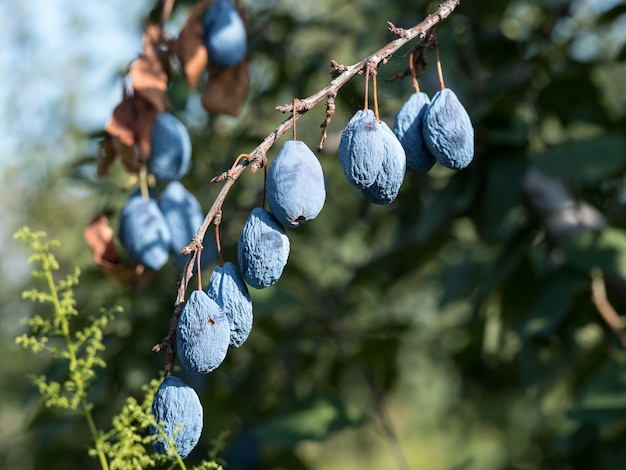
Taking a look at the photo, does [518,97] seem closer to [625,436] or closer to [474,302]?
[474,302]

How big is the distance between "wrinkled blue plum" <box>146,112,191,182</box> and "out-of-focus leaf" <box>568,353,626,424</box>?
76cm

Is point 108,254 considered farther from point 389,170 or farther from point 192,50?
point 389,170

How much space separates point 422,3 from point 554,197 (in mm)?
504

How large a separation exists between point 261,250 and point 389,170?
0.48 ft

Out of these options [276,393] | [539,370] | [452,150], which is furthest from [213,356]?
[276,393]

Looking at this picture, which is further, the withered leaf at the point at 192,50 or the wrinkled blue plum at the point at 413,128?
the withered leaf at the point at 192,50

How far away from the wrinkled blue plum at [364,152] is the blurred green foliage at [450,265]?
362 millimetres

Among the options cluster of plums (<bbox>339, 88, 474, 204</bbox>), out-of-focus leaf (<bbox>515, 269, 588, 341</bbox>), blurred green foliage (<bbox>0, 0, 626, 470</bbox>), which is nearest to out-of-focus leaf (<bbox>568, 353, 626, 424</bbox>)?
blurred green foliage (<bbox>0, 0, 626, 470</bbox>)

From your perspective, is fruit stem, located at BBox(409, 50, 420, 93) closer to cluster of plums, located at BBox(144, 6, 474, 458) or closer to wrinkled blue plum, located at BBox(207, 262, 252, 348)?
cluster of plums, located at BBox(144, 6, 474, 458)

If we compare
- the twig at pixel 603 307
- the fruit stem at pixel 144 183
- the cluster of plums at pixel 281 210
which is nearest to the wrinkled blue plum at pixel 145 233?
the fruit stem at pixel 144 183

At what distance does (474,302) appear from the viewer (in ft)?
5.88

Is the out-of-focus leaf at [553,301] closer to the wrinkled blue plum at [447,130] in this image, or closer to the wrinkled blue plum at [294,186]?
the wrinkled blue plum at [447,130]

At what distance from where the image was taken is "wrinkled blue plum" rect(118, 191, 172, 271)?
117 centimetres

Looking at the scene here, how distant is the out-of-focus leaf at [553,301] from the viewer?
1470 millimetres
